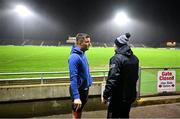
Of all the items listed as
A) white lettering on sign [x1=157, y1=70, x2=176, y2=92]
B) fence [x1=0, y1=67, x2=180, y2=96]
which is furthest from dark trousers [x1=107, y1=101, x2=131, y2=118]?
white lettering on sign [x1=157, y1=70, x2=176, y2=92]

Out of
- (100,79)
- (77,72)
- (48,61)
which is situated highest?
(48,61)

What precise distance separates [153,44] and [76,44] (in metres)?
47.5

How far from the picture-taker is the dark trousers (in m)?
4.52

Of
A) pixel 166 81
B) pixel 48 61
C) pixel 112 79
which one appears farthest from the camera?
pixel 48 61

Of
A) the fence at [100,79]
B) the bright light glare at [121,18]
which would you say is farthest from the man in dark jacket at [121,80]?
the bright light glare at [121,18]

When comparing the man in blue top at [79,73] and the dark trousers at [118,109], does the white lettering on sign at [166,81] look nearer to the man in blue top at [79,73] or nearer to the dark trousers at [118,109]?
the dark trousers at [118,109]

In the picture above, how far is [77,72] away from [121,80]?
0.69 m

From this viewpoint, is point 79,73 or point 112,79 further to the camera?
point 79,73

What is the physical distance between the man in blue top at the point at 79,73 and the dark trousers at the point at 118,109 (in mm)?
476

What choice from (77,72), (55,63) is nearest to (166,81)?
(77,72)

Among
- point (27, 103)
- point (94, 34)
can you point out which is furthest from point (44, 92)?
point (94, 34)

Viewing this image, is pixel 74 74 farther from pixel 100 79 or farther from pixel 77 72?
pixel 100 79

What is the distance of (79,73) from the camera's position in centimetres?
468

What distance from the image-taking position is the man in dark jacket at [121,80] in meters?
4.34
